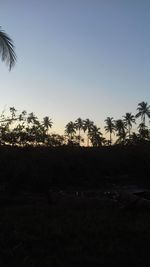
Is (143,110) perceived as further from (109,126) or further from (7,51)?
(7,51)

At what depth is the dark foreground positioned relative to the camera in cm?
830

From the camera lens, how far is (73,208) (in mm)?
13891

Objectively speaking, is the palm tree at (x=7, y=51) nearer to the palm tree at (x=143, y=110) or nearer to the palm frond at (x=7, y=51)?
the palm frond at (x=7, y=51)

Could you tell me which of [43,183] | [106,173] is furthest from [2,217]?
[106,173]

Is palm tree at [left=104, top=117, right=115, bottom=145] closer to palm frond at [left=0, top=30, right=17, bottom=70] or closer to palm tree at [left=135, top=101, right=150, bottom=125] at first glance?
palm tree at [left=135, top=101, right=150, bottom=125]

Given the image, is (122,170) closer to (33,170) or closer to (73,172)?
(73,172)

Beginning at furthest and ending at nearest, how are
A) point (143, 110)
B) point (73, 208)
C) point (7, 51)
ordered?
point (143, 110)
point (73, 208)
point (7, 51)

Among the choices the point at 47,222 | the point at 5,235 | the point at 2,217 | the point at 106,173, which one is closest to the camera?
the point at 5,235

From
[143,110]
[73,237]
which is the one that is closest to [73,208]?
[73,237]

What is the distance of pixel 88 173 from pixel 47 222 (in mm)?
7965

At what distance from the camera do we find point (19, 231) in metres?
10.0

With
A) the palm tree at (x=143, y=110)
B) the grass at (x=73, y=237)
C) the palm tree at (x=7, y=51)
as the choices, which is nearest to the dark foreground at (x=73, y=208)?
the grass at (x=73, y=237)

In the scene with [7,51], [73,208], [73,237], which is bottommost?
[73,237]

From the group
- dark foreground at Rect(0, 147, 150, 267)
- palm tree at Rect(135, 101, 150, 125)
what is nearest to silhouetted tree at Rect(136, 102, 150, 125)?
palm tree at Rect(135, 101, 150, 125)
